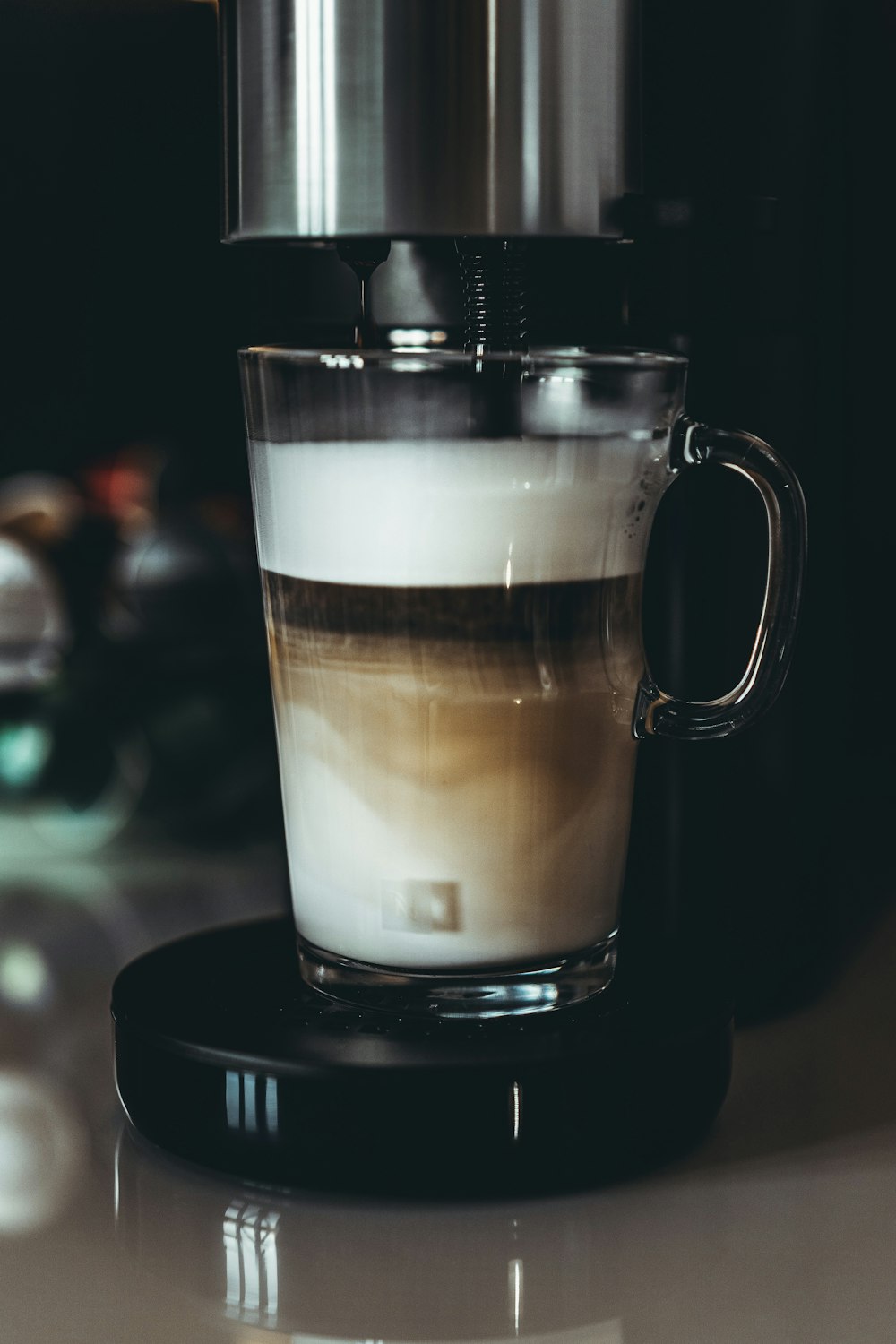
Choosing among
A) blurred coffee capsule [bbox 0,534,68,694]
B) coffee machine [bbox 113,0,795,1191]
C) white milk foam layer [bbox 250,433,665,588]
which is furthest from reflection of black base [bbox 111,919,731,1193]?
blurred coffee capsule [bbox 0,534,68,694]

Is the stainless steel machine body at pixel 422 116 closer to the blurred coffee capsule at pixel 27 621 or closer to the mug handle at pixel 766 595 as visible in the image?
the mug handle at pixel 766 595

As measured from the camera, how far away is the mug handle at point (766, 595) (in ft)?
1.34

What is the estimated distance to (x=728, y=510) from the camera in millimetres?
467

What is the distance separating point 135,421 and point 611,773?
65 cm

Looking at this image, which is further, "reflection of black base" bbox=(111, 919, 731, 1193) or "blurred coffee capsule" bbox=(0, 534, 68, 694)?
"blurred coffee capsule" bbox=(0, 534, 68, 694)

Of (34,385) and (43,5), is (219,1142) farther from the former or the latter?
(43,5)

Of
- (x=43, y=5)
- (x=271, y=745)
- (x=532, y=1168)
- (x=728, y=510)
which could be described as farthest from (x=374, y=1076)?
(x=43, y=5)

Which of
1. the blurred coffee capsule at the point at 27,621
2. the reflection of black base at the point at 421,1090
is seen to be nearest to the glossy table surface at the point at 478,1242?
the reflection of black base at the point at 421,1090

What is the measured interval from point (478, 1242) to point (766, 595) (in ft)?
0.56

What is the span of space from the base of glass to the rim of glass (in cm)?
14

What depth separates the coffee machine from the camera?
14.3 inches

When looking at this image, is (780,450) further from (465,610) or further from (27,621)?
(27,621)

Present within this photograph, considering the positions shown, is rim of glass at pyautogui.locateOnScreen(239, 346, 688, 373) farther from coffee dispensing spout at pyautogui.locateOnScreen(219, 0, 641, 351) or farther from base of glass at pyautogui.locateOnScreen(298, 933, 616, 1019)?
base of glass at pyautogui.locateOnScreen(298, 933, 616, 1019)

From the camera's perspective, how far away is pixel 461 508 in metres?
0.38
